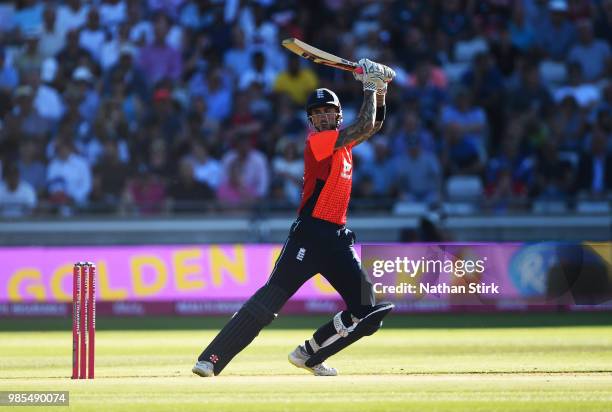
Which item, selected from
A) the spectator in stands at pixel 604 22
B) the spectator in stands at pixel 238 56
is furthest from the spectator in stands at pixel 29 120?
the spectator in stands at pixel 604 22

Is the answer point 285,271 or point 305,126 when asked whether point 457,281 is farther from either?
point 305,126

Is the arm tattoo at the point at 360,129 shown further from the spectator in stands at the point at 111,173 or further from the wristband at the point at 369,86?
the spectator in stands at the point at 111,173

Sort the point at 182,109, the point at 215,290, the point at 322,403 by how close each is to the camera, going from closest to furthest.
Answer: the point at 322,403 → the point at 215,290 → the point at 182,109

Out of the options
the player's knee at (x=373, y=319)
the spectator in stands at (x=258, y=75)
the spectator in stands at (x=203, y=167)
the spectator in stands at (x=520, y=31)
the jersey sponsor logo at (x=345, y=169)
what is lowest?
the player's knee at (x=373, y=319)

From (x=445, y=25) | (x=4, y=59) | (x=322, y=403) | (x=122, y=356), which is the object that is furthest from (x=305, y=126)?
(x=322, y=403)

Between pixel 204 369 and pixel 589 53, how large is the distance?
12578mm

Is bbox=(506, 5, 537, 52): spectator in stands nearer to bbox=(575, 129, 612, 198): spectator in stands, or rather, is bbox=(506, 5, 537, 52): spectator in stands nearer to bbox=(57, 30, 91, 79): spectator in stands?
bbox=(575, 129, 612, 198): spectator in stands

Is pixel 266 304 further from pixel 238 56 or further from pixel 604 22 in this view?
pixel 604 22

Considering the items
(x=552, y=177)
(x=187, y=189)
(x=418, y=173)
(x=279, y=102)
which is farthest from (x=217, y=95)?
(x=552, y=177)

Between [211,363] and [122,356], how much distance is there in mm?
2885

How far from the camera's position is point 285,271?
9266 millimetres

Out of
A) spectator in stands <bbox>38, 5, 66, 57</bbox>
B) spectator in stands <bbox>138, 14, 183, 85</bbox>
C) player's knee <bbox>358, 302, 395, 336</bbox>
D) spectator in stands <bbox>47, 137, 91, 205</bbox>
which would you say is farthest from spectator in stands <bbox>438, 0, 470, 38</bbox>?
player's knee <bbox>358, 302, 395, 336</bbox>

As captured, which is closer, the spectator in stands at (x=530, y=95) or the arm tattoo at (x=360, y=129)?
the arm tattoo at (x=360, y=129)

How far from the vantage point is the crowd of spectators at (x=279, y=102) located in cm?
1833
